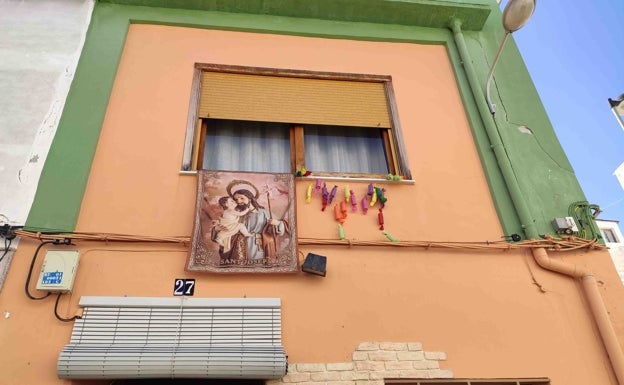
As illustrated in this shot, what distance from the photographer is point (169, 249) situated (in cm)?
358

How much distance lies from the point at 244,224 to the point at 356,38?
298cm

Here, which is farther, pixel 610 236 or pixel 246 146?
pixel 610 236

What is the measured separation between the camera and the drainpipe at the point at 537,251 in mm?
3426

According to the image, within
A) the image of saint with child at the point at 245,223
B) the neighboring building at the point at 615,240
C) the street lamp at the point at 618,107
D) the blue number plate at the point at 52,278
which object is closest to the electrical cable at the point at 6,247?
the blue number plate at the point at 52,278

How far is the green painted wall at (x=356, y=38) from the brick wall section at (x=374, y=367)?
1.56 m

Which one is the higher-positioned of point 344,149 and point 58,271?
point 344,149

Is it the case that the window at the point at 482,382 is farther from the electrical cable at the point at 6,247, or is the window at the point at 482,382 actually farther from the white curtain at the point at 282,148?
the electrical cable at the point at 6,247

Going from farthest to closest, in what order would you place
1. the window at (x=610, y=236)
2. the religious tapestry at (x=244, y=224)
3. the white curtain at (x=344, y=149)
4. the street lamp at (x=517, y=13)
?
1. the window at (x=610, y=236)
2. the white curtain at (x=344, y=149)
3. the street lamp at (x=517, y=13)
4. the religious tapestry at (x=244, y=224)

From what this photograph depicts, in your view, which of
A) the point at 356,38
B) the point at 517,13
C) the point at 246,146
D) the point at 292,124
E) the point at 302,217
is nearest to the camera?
the point at 302,217

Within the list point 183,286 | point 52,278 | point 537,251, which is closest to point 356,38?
point 537,251

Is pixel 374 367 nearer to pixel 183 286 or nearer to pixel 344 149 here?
pixel 183 286

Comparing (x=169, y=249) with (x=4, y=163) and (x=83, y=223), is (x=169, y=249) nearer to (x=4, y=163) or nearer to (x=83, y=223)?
(x=83, y=223)

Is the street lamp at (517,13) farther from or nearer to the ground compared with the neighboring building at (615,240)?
nearer to the ground

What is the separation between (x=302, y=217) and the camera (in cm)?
390
